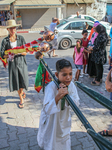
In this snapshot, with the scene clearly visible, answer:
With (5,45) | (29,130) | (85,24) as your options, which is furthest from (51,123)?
(85,24)

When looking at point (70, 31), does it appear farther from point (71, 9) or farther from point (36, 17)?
point (71, 9)

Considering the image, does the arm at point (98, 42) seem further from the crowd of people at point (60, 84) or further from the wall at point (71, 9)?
the wall at point (71, 9)

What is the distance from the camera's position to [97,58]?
5074mm

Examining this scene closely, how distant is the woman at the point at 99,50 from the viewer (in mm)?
4848

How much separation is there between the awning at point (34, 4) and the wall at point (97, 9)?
→ 5585mm

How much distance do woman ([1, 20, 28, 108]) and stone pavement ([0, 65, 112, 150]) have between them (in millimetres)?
338

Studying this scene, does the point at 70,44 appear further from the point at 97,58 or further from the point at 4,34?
the point at 4,34

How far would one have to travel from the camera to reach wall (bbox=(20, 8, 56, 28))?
829 inches

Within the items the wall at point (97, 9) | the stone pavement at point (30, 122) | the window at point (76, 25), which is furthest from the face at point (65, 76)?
the wall at point (97, 9)

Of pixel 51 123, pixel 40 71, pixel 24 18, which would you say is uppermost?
pixel 24 18

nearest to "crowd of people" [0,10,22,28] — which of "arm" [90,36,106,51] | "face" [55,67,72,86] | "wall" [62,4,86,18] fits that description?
"wall" [62,4,86,18]

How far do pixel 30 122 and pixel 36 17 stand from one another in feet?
65.5

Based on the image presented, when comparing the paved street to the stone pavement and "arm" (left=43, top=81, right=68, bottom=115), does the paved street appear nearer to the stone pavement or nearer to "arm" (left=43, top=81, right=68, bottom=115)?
the stone pavement

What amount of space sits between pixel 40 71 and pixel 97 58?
2344 mm
